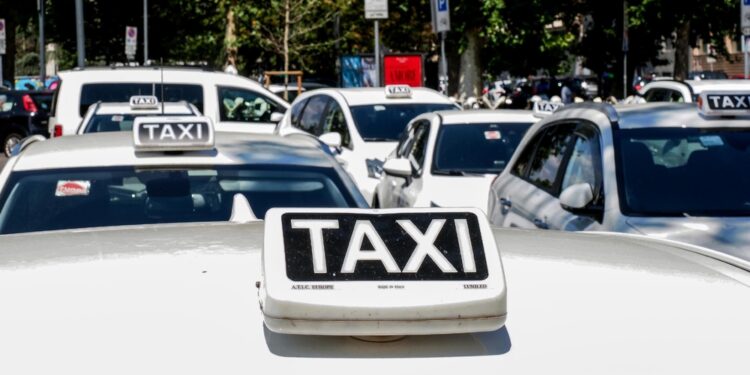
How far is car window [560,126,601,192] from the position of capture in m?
7.02

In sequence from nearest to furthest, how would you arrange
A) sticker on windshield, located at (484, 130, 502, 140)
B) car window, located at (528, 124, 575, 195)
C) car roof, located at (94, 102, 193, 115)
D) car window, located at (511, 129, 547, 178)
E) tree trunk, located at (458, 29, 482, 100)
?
car window, located at (528, 124, 575, 195), car window, located at (511, 129, 547, 178), sticker on windshield, located at (484, 130, 502, 140), car roof, located at (94, 102, 193, 115), tree trunk, located at (458, 29, 482, 100)

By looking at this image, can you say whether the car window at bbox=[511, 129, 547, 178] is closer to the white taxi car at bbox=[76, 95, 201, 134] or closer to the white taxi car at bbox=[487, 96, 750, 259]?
the white taxi car at bbox=[487, 96, 750, 259]

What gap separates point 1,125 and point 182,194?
84.7ft

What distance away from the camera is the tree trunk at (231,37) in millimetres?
50594

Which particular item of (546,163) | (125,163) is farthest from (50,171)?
(546,163)

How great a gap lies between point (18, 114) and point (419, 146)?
802 inches

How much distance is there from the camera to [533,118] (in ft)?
39.5

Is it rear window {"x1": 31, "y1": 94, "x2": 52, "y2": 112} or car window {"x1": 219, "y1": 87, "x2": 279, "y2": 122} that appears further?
rear window {"x1": 31, "y1": 94, "x2": 52, "y2": 112}

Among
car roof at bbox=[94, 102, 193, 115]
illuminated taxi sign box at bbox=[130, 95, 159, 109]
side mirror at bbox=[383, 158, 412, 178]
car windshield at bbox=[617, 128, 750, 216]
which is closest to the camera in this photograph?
car windshield at bbox=[617, 128, 750, 216]

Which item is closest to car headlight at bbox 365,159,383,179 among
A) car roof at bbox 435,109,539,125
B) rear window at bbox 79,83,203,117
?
car roof at bbox 435,109,539,125

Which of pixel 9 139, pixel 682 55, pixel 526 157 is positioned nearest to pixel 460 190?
pixel 526 157

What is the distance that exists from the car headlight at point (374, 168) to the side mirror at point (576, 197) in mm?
6835

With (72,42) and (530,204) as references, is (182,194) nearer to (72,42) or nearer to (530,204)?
(530,204)

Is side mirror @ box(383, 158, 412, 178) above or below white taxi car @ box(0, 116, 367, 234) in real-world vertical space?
below
